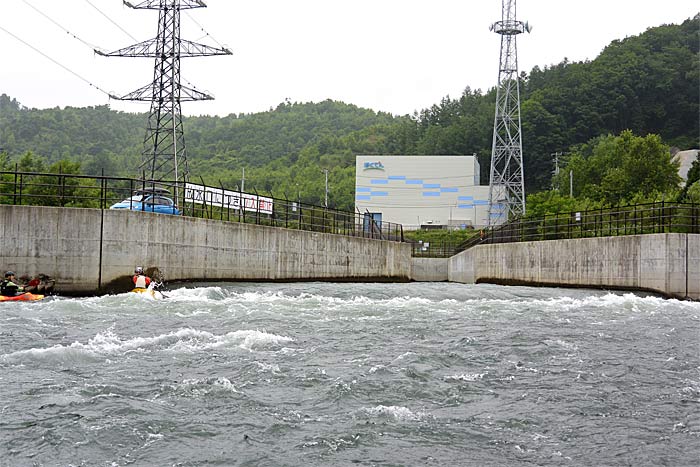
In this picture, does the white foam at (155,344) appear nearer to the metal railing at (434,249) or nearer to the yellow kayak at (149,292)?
the yellow kayak at (149,292)

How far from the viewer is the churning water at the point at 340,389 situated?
285 inches

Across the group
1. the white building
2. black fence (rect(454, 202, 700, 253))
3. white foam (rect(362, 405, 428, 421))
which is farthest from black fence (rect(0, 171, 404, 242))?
the white building

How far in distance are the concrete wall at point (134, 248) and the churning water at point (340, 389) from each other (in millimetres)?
4929

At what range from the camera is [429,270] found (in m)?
56.9

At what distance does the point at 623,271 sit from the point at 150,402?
2071cm

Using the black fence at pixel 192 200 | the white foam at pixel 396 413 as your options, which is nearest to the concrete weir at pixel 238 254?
the black fence at pixel 192 200

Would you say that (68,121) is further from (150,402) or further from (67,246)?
(150,402)

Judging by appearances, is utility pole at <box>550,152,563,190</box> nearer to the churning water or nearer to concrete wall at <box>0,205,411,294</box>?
concrete wall at <box>0,205,411,294</box>

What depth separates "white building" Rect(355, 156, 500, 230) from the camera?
8406 centimetres

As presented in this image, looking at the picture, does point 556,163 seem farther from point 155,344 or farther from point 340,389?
point 340,389

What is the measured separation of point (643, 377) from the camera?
34.7 feet

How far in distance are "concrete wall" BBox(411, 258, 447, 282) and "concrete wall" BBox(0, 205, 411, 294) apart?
27475 mm

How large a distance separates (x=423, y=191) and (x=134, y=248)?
64.4 meters

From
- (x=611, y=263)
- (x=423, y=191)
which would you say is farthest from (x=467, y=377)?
(x=423, y=191)
